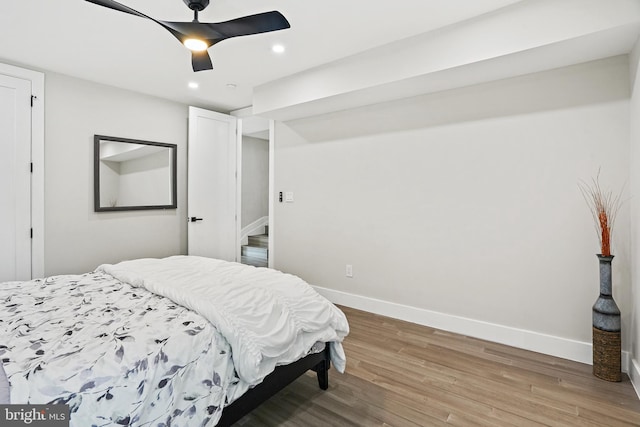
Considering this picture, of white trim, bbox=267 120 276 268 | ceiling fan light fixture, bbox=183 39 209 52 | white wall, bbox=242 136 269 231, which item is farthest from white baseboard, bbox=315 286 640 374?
white wall, bbox=242 136 269 231

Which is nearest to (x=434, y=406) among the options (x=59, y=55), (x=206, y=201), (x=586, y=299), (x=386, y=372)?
(x=386, y=372)

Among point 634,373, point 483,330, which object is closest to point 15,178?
point 483,330

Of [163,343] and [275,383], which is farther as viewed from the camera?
[275,383]

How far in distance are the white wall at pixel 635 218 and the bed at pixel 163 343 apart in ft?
6.17

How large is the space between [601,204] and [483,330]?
52.9 inches

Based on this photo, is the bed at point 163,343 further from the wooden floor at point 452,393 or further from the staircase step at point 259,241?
the staircase step at point 259,241

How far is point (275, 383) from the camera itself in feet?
5.78

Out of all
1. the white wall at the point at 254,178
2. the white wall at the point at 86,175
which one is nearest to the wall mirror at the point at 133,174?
the white wall at the point at 86,175

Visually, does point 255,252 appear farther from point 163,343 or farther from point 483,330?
point 163,343

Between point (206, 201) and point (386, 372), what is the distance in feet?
10.6

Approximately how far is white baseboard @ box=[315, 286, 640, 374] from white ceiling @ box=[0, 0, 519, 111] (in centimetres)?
247

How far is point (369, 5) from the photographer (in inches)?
90.4

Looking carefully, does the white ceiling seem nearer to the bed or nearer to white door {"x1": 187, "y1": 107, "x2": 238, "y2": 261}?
white door {"x1": 187, "y1": 107, "x2": 238, "y2": 261}

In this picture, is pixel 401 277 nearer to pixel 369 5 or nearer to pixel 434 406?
pixel 434 406
